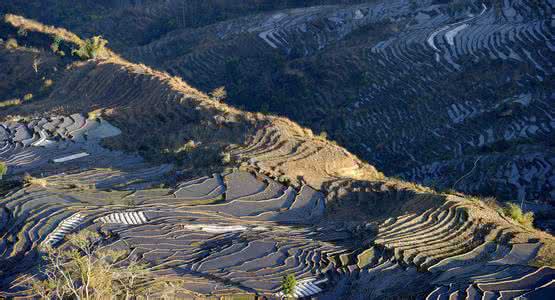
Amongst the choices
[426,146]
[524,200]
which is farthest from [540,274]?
[426,146]

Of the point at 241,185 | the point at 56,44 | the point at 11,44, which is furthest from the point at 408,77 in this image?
the point at 11,44

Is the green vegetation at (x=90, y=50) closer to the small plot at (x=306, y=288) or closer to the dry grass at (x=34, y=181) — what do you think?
the dry grass at (x=34, y=181)

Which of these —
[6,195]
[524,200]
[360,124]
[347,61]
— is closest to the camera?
[6,195]

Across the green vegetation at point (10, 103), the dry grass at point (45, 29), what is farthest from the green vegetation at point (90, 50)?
the green vegetation at point (10, 103)

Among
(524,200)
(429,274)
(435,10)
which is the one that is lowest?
(524,200)

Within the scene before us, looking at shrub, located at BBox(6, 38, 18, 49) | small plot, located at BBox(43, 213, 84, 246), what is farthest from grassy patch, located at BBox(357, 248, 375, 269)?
shrub, located at BBox(6, 38, 18, 49)

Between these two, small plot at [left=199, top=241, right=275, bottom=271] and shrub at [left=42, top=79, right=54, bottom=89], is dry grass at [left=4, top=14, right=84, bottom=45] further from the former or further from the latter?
small plot at [left=199, top=241, right=275, bottom=271]

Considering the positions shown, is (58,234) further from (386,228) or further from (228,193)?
(386,228)
